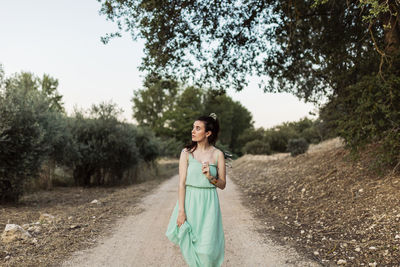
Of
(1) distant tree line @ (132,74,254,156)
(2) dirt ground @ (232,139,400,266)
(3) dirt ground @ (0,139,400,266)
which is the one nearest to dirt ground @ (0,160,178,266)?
(3) dirt ground @ (0,139,400,266)

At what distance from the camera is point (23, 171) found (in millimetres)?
11039

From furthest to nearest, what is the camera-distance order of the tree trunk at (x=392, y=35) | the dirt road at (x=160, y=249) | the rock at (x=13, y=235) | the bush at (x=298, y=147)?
the bush at (x=298, y=147) < the tree trunk at (x=392, y=35) < the rock at (x=13, y=235) < the dirt road at (x=160, y=249)

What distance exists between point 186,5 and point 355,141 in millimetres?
5507

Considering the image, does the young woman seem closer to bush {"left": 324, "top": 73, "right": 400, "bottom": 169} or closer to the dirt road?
the dirt road

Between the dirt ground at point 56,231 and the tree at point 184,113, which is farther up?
the tree at point 184,113

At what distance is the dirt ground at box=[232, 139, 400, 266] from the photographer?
5211 mm

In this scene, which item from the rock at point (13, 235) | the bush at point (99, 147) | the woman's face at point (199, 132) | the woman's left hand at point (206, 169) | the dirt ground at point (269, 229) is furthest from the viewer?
the bush at point (99, 147)

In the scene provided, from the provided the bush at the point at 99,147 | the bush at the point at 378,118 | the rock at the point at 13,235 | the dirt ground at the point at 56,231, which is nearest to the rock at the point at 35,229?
the dirt ground at the point at 56,231

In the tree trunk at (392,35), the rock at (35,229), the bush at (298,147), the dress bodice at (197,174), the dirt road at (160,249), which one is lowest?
the dirt road at (160,249)

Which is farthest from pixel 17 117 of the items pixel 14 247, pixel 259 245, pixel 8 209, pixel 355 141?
pixel 355 141

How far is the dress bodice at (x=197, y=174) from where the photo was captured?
3.68m

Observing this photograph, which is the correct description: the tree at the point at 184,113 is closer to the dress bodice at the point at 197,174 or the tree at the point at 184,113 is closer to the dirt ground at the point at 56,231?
the dirt ground at the point at 56,231

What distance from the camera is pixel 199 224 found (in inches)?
144

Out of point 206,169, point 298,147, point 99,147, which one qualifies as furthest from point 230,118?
point 206,169
